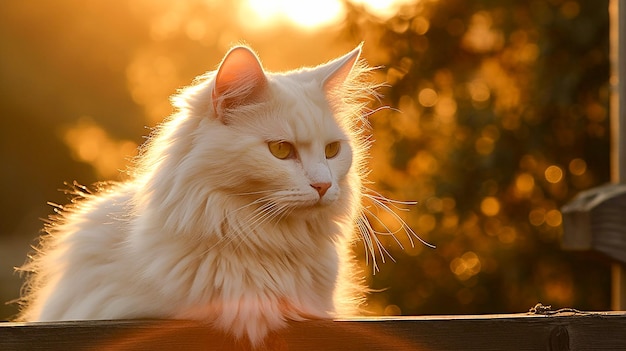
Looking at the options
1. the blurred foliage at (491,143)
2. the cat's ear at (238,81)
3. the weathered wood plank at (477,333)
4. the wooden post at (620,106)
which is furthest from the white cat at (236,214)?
the blurred foliage at (491,143)

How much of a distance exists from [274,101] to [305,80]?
0.23 m

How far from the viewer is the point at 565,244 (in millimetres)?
2334

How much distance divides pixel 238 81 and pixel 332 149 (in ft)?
1.04

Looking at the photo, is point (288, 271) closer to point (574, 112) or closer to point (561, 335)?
point (561, 335)

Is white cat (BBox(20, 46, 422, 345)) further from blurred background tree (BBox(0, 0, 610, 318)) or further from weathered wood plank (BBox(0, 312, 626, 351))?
blurred background tree (BBox(0, 0, 610, 318))

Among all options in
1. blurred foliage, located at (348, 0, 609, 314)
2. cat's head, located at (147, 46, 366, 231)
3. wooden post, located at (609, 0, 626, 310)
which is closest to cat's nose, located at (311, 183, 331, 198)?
cat's head, located at (147, 46, 366, 231)

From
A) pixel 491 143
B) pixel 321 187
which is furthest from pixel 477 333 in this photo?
pixel 491 143

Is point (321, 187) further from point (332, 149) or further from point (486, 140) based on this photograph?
point (486, 140)

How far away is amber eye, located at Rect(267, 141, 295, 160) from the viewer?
2053 millimetres

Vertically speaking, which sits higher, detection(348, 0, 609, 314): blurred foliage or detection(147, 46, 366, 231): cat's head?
detection(348, 0, 609, 314): blurred foliage

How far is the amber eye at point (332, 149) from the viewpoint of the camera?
220 centimetres

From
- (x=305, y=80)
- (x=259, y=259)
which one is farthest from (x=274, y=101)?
(x=259, y=259)

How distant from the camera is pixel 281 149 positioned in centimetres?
207

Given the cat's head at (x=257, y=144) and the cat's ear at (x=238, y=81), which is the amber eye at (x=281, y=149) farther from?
the cat's ear at (x=238, y=81)
